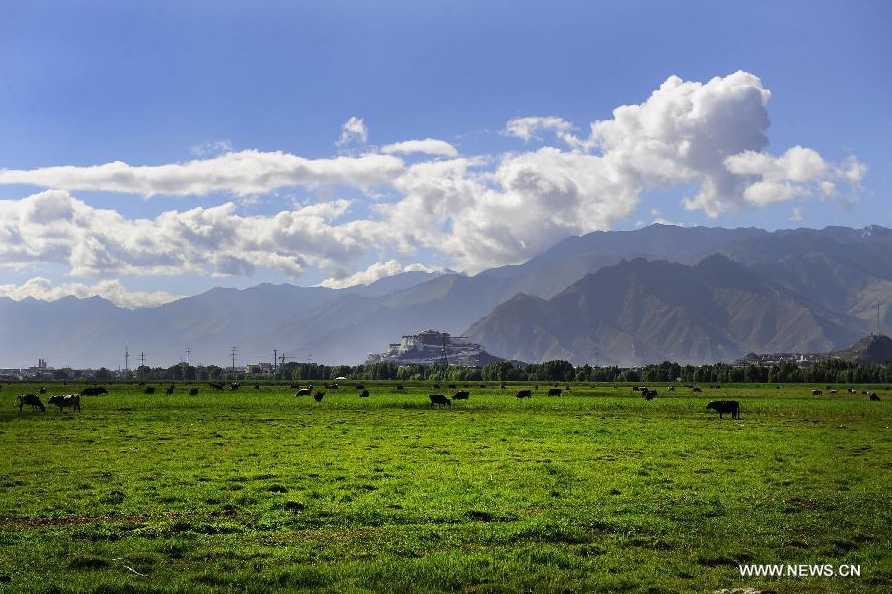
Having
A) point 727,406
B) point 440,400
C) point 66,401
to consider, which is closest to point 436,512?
point 727,406

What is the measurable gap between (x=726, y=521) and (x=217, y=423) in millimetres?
44307

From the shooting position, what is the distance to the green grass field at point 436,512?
15.5 m

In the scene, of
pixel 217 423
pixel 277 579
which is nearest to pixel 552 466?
pixel 277 579

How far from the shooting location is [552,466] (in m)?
31.4

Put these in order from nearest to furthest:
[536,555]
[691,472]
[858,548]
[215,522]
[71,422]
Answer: [536,555]
[858,548]
[215,522]
[691,472]
[71,422]

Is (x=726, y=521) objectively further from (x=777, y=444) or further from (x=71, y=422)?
(x=71, y=422)

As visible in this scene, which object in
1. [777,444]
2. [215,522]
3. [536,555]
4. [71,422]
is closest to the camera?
[536,555]

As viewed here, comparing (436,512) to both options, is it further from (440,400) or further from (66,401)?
(440,400)

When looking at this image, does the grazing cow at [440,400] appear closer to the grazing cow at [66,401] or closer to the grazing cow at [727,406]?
the grazing cow at [727,406]

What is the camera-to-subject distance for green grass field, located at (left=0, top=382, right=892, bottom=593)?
15.5 metres

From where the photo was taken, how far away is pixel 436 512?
2145 cm

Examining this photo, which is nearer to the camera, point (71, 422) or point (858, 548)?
point (858, 548)

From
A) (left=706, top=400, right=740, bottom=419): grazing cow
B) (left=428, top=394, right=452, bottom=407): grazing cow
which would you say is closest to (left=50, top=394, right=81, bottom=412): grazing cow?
(left=428, top=394, right=452, bottom=407): grazing cow

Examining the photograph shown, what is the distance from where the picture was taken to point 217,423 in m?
56.6
